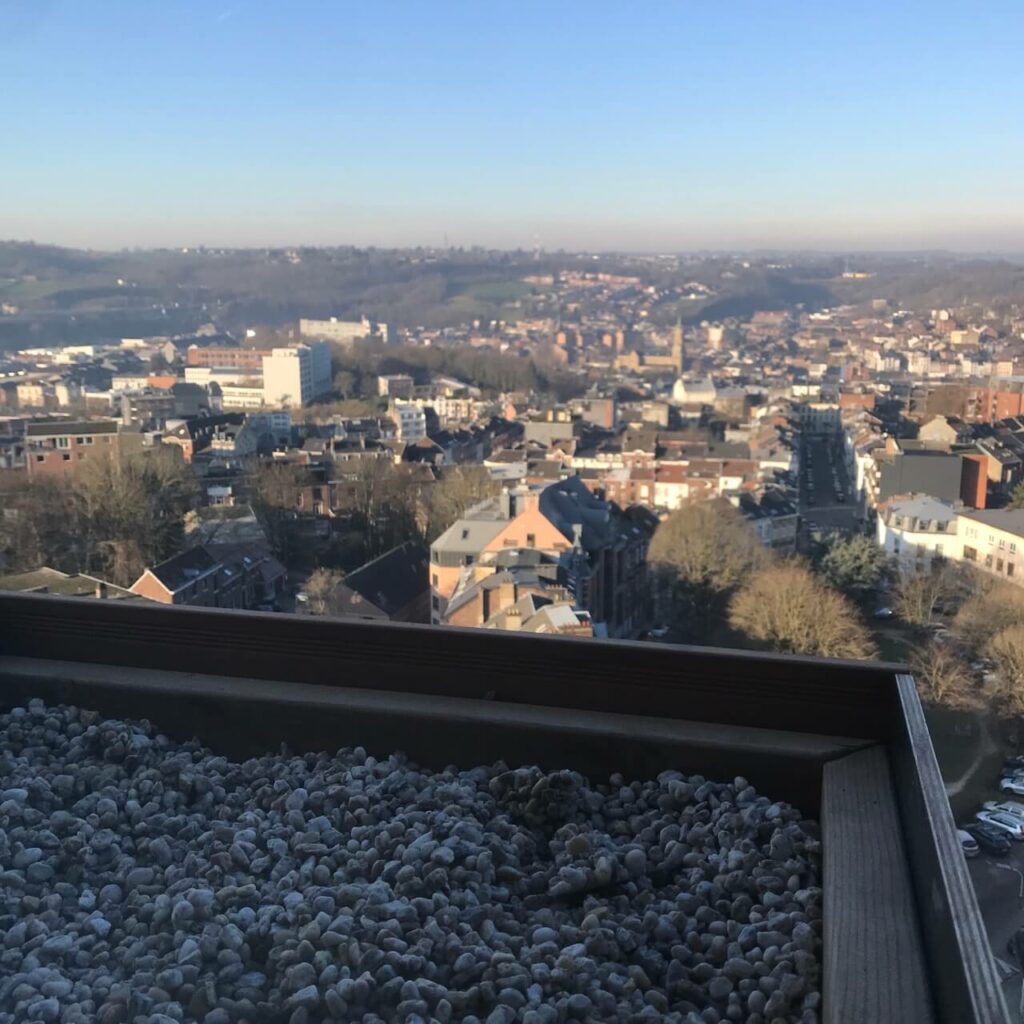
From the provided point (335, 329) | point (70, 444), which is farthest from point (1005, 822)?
point (335, 329)

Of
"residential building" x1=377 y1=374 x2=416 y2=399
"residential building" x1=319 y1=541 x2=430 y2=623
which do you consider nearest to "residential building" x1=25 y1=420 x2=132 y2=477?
"residential building" x1=319 y1=541 x2=430 y2=623

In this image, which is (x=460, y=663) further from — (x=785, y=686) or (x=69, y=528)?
(x=69, y=528)

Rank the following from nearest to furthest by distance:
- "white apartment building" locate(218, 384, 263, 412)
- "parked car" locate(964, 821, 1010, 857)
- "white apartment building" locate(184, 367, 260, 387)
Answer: "parked car" locate(964, 821, 1010, 857) < "white apartment building" locate(218, 384, 263, 412) < "white apartment building" locate(184, 367, 260, 387)

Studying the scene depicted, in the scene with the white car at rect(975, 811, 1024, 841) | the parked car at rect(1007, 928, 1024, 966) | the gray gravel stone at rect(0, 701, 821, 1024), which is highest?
the gray gravel stone at rect(0, 701, 821, 1024)

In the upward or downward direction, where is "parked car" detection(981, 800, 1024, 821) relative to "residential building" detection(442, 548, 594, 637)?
upward

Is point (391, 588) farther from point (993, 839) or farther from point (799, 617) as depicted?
point (993, 839)

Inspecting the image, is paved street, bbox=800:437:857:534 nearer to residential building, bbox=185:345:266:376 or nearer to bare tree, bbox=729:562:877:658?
bare tree, bbox=729:562:877:658
